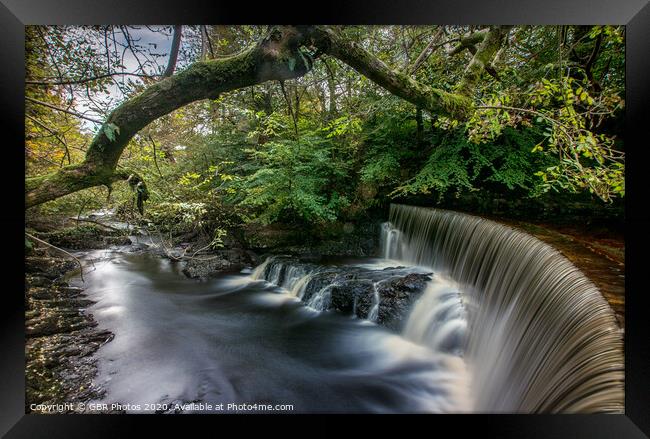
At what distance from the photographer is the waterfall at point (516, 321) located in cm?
139

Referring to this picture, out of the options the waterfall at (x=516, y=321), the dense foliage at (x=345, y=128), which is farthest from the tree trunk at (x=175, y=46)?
the waterfall at (x=516, y=321)

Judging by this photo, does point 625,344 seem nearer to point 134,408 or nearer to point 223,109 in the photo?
point 134,408

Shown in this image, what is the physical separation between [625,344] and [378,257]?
111 inches

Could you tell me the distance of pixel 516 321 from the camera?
201cm

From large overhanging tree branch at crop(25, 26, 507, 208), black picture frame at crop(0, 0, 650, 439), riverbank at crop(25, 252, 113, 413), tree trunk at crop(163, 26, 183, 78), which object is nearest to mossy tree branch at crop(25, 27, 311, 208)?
large overhanging tree branch at crop(25, 26, 507, 208)

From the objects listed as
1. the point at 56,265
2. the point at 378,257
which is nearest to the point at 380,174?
the point at 378,257

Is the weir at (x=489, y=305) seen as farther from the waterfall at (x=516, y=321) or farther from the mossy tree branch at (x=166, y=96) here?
the mossy tree branch at (x=166, y=96)

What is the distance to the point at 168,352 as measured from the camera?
245 cm

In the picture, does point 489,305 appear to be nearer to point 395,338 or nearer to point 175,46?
point 395,338

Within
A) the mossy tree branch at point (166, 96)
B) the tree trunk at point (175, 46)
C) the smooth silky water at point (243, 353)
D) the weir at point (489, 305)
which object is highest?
the tree trunk at point (175, 46)

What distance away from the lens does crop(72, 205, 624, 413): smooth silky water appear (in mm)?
1543

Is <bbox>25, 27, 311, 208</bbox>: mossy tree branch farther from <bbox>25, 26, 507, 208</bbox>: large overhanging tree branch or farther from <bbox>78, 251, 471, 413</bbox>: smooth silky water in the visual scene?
<bbox>78, 251, 471, 413</bbox>: smooth silky water
